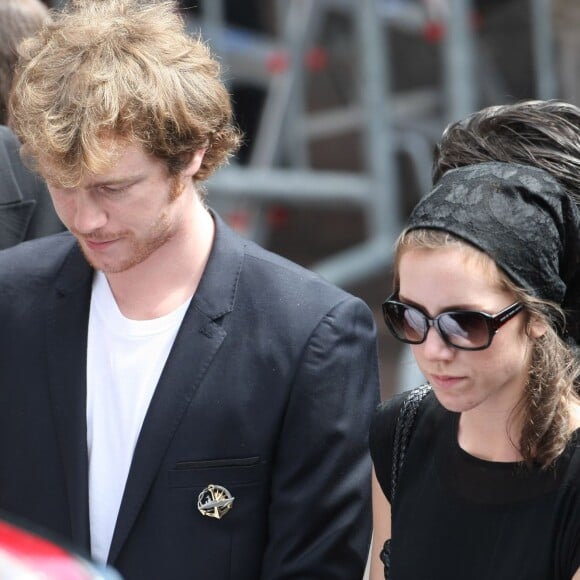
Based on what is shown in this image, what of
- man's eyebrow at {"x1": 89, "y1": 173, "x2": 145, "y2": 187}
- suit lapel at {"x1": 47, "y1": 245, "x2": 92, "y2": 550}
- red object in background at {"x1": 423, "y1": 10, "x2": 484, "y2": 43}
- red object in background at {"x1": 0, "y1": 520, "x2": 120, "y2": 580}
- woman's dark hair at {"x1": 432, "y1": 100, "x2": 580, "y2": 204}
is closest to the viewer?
red object in background at {"x1": 0, "y1": 520, "x2": 120, "y2": 580}

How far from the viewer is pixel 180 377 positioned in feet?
8.49

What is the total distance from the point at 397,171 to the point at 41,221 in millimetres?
5620

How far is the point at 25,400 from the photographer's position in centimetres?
274

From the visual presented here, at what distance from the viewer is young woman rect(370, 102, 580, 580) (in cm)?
209

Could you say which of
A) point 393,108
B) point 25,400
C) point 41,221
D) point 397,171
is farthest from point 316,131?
point 25,400

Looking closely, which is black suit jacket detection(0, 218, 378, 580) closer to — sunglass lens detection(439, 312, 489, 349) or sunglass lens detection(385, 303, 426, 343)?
sunglass lens detection(385, 303, 426, 343)

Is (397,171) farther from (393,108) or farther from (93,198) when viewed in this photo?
(93,198)

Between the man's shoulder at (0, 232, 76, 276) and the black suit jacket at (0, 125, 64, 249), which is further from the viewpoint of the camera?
the black suit jacket at (0, 125, 64, 249)

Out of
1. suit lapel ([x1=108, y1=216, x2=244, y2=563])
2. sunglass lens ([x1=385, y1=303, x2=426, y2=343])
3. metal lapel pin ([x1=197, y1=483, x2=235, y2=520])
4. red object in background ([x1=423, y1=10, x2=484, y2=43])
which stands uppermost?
sunglass lens ([x1=385, y1=303, x2=426, y2=343])

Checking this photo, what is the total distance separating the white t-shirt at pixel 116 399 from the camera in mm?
2617

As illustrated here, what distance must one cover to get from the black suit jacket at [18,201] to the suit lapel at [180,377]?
69cm

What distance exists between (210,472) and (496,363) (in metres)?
0.70

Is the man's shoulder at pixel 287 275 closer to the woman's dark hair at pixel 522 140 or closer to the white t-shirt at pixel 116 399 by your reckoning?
the white t-shirt at pixel 116 399

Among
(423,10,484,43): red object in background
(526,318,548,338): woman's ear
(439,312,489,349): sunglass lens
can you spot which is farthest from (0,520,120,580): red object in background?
(423,10,484,43): red object in background
